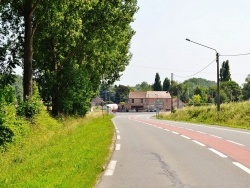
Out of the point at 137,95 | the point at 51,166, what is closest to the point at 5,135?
the point at 51,166

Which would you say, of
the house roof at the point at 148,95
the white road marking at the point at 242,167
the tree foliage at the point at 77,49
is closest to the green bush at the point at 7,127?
the tree foliage at the point at 77,49

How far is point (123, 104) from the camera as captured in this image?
16075 cm

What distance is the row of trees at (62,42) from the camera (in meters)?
20.5

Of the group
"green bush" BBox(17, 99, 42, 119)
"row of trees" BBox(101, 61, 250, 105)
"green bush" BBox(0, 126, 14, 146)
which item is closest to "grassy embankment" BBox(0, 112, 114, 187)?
"green bush" BBox(0, 126, 14, 146)

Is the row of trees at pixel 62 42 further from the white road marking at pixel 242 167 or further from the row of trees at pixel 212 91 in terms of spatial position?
the row of trees at pixel 212 91

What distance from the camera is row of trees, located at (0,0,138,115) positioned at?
67.2 ft

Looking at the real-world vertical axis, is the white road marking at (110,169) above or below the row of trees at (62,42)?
below

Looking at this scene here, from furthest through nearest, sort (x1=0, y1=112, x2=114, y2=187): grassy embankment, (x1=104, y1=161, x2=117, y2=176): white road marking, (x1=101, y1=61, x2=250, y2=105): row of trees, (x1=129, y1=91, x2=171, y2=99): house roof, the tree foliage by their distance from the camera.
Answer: (x1=129, y1=91, x2=171, y2=99): house roof < (x1=101, y1=61, x2=250, y2=105): row of trees < the tree foliage < (x1=104, y1=161, x2=117, y2=176): white road marking < (x1=0, y1=112, x2=114, y2=187): grassy embankment

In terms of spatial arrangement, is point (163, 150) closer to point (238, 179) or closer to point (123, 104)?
point (238, 179)

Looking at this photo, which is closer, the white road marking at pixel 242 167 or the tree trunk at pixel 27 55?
the white road marking at pixel 242 167

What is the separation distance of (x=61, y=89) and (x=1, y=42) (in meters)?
8.19

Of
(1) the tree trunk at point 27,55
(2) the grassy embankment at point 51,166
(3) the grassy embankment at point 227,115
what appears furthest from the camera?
(3) the grassy embankment at point 227,115

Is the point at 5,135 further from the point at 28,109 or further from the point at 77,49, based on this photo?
the point at 77,49

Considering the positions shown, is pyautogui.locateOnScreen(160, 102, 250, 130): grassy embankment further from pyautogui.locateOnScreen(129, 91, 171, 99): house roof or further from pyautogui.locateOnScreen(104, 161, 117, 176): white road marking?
pyautogui.locateOnScreen(129, 91, 171, 99): house roof
